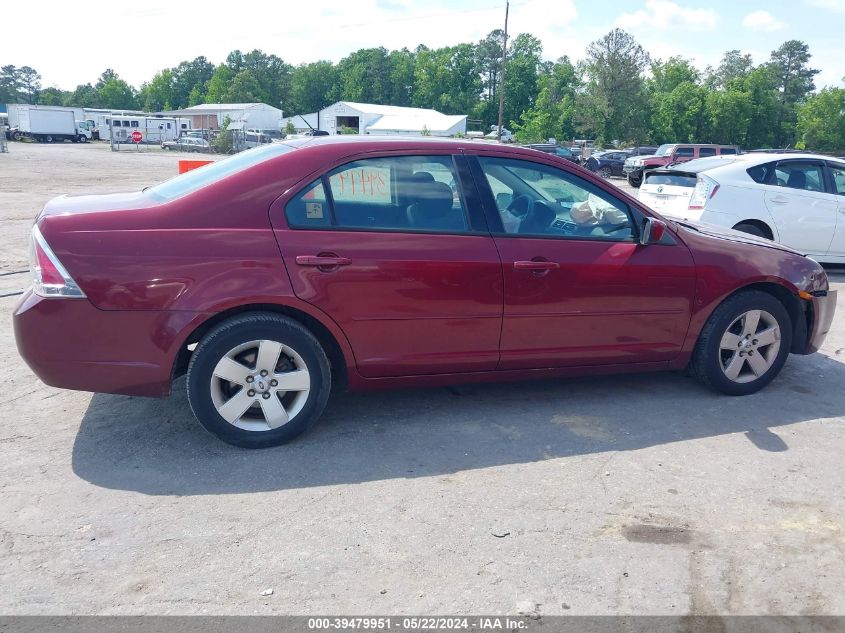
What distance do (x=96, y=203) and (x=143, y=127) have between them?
80113mm

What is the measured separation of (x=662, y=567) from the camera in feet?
9.85

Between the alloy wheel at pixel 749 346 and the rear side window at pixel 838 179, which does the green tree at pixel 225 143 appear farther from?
the alloy wheel at pixel 749 346

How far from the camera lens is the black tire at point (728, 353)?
4.76m

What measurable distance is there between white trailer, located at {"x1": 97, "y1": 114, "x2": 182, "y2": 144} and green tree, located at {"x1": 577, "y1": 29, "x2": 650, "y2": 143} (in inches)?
→ 1635

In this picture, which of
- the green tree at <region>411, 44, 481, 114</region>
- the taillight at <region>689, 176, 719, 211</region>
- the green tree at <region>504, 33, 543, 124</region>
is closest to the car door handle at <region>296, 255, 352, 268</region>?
the taillight at <region>689, 176, 719, 211</region>

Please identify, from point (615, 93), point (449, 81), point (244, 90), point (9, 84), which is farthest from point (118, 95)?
point (615, 93)

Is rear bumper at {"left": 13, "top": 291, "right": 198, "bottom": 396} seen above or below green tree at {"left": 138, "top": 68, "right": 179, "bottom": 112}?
below

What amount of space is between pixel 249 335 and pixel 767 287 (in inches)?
137

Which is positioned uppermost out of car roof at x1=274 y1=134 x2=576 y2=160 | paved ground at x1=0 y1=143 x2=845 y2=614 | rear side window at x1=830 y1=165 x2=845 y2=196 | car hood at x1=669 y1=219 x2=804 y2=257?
car roof at x1=274 y1=134 x2=576 y2=160

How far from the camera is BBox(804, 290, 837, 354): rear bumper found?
199 inches

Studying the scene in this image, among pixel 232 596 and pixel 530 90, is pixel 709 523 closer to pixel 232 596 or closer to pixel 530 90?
pixel 232 596

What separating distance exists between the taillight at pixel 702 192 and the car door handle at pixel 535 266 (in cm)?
545

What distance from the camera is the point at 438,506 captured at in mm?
3430

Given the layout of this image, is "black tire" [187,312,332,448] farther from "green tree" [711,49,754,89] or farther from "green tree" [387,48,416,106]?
"green tree" [387,48,416,106]
